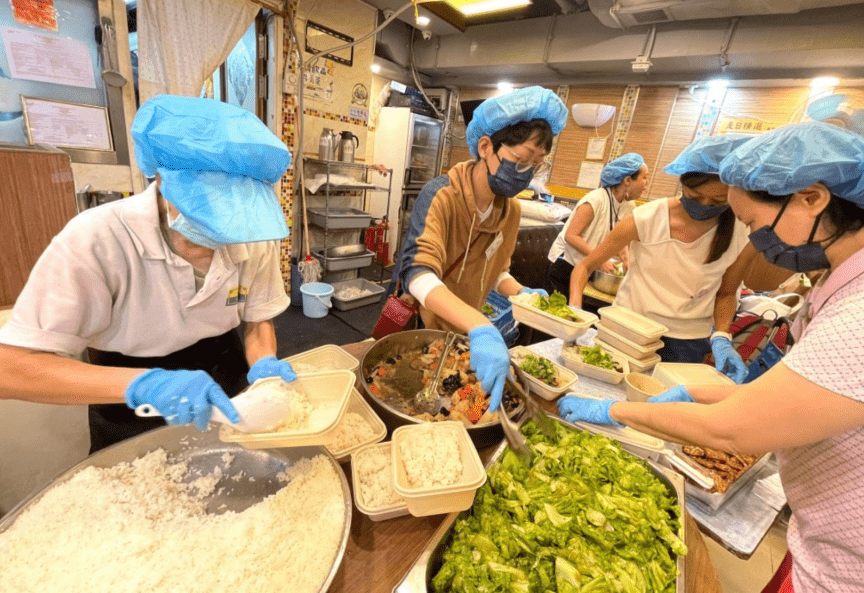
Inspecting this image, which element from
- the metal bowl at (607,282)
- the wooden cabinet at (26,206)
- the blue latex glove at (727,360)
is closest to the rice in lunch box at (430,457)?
the blue latex glove at (727,360)

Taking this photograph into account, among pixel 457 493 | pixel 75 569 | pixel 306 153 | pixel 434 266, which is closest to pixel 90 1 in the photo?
pixel 306 153

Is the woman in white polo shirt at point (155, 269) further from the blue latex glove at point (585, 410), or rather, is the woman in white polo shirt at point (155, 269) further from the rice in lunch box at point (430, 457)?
the blue latex glove at point (585, 410)

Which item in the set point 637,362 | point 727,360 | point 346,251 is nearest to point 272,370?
point 637,362

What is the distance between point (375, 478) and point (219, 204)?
103cm

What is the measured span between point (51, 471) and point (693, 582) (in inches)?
117

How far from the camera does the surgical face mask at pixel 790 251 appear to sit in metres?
1.34

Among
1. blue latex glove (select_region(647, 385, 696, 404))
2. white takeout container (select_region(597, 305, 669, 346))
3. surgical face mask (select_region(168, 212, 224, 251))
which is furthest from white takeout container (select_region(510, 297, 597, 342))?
surgical face mask (select_region(168, 212, 224, 251))

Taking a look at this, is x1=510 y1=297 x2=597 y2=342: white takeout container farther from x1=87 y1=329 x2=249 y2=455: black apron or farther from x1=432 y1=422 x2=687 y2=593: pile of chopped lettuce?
x1=87 y1=329 x2=249 y2=455: black apron

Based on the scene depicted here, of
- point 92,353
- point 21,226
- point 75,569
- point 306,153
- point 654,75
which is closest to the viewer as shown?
point 75,569

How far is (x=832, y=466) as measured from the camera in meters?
1.19

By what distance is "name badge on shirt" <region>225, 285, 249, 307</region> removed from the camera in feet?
5.18

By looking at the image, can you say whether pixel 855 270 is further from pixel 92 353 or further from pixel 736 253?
pixel 92 353

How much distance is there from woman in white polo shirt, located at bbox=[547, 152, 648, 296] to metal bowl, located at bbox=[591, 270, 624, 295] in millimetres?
70

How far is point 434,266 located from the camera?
1974mm
